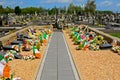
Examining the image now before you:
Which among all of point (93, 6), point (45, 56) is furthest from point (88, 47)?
point (93, 6)

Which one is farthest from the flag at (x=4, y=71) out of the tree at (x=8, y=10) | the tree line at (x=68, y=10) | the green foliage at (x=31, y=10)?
the green foliage at (x=31, y=10)

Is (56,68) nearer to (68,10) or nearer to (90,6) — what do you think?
(90,6)

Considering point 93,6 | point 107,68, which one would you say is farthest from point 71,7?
point 107,68

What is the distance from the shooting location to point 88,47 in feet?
58.6

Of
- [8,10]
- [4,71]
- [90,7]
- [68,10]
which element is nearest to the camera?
[4,71]

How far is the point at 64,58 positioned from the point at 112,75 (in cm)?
397

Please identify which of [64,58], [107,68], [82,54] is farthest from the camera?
[82,54]

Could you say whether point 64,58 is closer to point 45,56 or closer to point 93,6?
point 45,56

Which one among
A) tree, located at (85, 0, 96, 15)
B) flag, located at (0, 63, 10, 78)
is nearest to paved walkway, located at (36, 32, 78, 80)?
flag, located at (0, 63, 10, 78)

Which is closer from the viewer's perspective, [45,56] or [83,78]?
[83,78]

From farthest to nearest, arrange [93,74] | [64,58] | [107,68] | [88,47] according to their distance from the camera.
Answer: [88,47], [64,58], [107,68], [93,74]

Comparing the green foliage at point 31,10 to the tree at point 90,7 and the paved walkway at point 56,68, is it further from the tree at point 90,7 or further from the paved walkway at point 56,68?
the paved walkway at point 56,68

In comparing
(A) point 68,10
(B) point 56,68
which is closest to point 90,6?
(A) point 68,10

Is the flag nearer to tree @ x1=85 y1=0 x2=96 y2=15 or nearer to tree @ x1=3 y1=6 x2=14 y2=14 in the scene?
tree @ x1=85 y1=0 x2=96 y2=15
